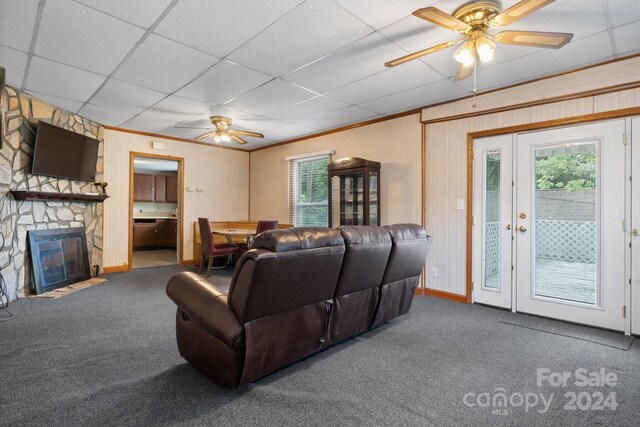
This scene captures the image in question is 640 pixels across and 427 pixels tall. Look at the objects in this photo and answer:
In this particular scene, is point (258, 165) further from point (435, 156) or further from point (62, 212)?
point (435, 156)

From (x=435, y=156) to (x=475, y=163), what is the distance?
526 millimetres

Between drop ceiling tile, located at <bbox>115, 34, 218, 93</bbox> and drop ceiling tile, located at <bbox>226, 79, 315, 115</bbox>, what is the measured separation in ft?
2.40

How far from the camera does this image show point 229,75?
343 centimetres

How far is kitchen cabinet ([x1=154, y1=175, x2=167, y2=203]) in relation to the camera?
30.0ft

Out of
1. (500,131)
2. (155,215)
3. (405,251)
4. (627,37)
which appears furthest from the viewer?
(155,215)

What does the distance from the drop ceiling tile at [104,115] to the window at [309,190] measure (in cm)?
286

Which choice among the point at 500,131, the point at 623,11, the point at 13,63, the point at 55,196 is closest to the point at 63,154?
the point at 55,196

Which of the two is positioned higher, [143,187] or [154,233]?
[143,187]

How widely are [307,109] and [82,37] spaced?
8.54 feet

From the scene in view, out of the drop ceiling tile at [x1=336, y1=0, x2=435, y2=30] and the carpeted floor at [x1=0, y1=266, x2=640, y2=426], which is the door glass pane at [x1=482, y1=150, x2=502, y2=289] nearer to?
the carpeted floor at [x1=0, y1=266, x2=640, y2=426]

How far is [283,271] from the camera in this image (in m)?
1.92

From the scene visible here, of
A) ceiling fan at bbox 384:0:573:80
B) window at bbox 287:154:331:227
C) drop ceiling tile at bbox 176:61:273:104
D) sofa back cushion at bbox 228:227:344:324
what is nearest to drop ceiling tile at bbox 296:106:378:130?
window at bbox 287:154:331:227

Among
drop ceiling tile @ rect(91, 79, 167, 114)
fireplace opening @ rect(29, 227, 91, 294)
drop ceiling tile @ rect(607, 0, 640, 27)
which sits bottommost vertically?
fireplace opening @ rect(29, 227, 91, 294)

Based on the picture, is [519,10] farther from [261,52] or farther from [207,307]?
[207,307]
